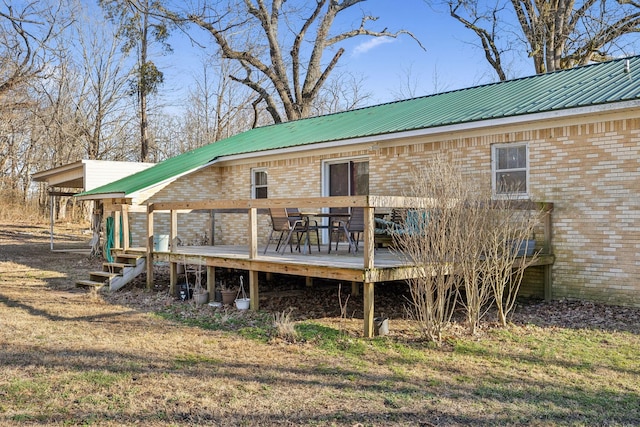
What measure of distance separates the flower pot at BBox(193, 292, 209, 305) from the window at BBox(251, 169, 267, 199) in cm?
626

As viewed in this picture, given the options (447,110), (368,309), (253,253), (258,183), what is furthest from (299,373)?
(258,183)

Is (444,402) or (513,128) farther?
(513,128)

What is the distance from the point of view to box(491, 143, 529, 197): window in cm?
1021

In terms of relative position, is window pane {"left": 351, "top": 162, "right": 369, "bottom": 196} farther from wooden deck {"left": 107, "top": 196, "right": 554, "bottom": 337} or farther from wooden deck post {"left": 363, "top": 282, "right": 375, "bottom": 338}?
wooden deck post {"left": 363, "top": 282, "right": 375, "bottom": 338}

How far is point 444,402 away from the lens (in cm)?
474

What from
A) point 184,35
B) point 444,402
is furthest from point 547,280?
point 184,35

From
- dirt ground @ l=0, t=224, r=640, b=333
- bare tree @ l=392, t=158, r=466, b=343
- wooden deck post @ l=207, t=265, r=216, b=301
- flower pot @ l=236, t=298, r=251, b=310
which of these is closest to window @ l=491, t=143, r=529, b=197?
dirt ground @ l=0, t=224, r=640, b=333

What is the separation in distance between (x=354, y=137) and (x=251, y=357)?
6950 millimetres

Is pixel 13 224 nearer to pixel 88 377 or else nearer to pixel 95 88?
pixel 95 88

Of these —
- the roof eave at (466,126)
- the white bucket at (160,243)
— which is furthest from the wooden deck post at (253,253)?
the white bucket at (160,243)

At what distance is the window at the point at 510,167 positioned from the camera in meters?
10.2

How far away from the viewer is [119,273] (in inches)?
448

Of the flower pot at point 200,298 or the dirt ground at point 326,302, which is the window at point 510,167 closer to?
the dirt ground at point 326,302

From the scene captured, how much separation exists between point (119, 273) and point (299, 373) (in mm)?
6967
